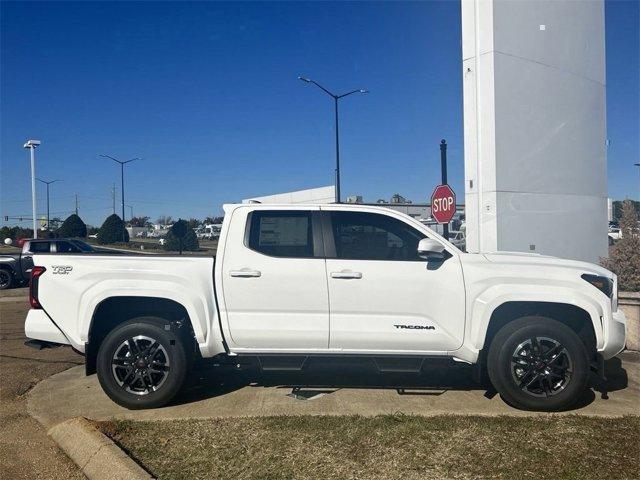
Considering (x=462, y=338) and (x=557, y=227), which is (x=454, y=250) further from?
(x=557, y=227)

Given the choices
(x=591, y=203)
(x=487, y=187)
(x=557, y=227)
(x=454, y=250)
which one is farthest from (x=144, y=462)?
(x=591, y=203)

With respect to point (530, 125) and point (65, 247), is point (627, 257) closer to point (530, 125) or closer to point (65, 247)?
point (530, 125)

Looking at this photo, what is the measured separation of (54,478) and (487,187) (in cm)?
1055

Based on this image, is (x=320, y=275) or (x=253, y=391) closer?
(x=320, y=275)

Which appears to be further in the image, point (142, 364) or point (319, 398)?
point (319, 398)

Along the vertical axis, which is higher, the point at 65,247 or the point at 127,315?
the point at 65,247

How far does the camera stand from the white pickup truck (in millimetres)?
4887

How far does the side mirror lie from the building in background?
25.1 feet

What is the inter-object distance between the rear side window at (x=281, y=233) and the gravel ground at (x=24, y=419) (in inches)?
95.1

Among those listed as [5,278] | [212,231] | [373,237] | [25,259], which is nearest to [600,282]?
[373,237]

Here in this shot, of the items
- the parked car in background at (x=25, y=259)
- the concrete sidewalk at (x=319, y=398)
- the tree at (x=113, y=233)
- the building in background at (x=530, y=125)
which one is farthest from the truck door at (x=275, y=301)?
the tree at (x=113, y=233)

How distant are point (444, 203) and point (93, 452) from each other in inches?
415

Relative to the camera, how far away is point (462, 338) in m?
4.96

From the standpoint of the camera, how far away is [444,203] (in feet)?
42.9
